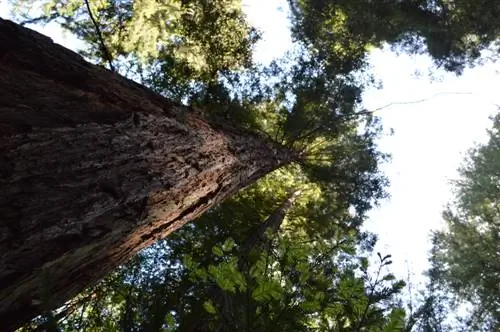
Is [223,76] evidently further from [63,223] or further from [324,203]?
[63,223]

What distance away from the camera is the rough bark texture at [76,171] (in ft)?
6.44

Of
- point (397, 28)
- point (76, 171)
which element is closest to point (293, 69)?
point (397, 28)

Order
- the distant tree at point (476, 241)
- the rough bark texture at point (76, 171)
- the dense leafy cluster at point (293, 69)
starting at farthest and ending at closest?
the distant tree at point (476, 241), the dense leafy cluster at point (293, 69), the rough bark texture at point (76, 171)

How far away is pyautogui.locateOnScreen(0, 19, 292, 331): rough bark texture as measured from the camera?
6.44 feet

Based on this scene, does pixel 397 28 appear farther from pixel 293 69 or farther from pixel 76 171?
pixel 76 171

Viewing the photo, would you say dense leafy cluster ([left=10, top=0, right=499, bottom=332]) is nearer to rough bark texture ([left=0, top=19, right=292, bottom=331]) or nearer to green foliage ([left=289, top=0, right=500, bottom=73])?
green foliage ([left=289, top=0, right=500, bottom=73])

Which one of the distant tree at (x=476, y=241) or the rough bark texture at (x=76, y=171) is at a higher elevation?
the distant tree at (x=476, y=241)

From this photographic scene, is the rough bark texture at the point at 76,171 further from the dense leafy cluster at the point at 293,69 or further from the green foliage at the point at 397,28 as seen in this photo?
the green foliage at the point at 397,28

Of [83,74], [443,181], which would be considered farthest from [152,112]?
[443,181]

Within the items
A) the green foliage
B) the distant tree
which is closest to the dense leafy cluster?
the green foliage

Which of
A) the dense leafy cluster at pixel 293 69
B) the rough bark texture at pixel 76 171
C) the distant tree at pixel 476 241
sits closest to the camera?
the rough bark texture at pixel 76 171

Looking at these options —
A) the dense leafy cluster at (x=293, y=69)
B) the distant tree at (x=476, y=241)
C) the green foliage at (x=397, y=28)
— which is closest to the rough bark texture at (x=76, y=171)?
the dense leafy cluster at (x=293, y=69)

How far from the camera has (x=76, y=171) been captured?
2381mm

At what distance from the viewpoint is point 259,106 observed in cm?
1170
